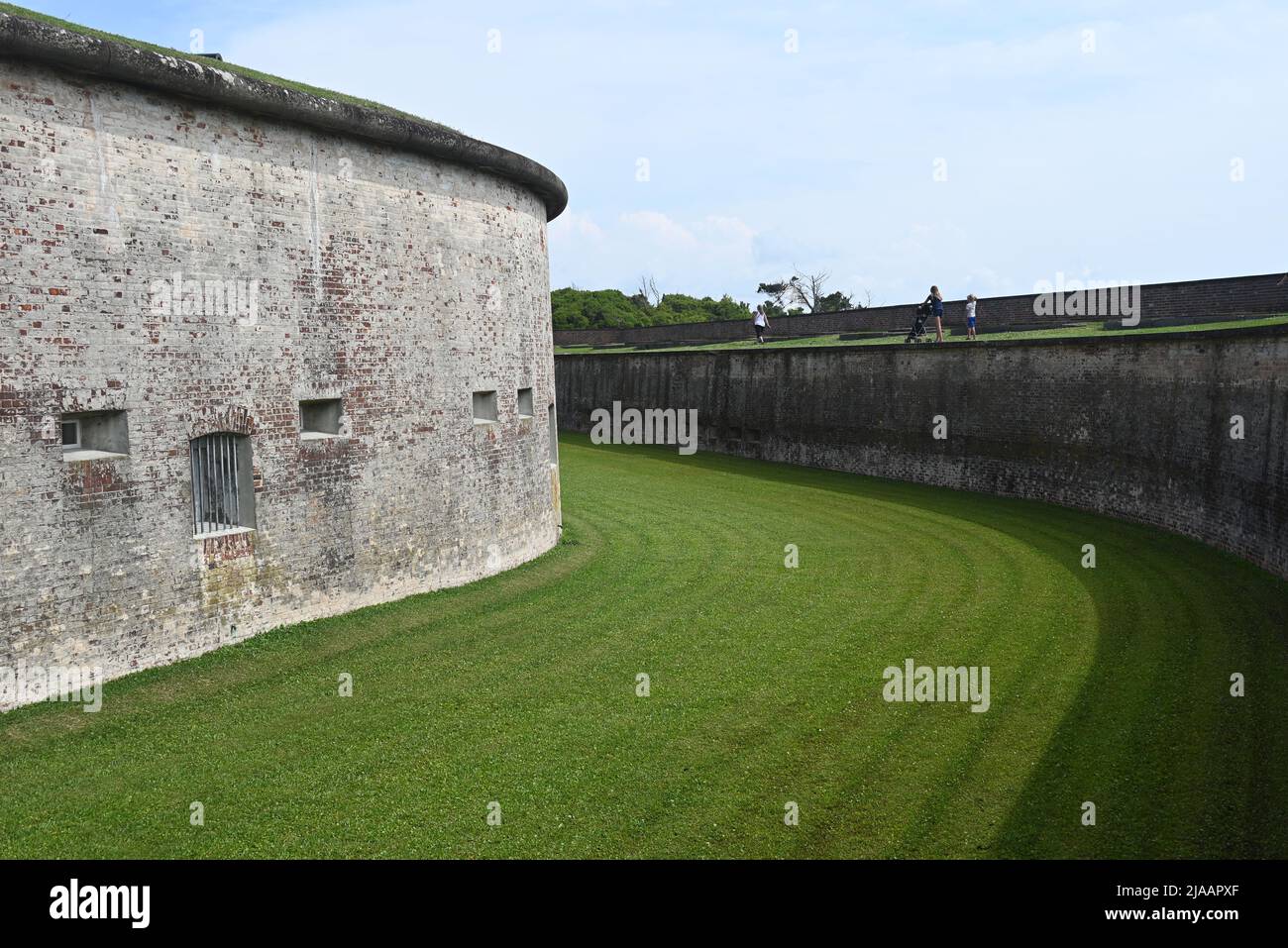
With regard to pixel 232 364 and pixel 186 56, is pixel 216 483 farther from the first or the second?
pixel 186 56


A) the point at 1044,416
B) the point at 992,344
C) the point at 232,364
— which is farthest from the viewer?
the point at 992,344

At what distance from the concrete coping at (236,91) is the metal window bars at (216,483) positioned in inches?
140

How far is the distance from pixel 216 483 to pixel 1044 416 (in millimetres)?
17235

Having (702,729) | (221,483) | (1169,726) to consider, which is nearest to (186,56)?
(221,483)

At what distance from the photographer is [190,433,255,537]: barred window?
34.9 feet

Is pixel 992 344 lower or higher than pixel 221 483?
higher

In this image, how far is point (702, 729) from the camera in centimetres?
911

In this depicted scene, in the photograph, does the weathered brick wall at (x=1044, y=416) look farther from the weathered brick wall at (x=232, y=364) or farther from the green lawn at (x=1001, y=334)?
the weathered brick wall at (x=232, y=364)

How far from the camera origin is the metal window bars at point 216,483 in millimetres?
10625

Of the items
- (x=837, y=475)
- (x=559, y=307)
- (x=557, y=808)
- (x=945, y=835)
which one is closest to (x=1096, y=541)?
(x=837, y=475)

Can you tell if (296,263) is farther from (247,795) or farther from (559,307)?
(559,307)

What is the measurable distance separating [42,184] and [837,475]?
66.8ft

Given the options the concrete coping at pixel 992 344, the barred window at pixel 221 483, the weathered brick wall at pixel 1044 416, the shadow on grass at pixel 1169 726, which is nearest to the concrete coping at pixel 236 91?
the barred window at pixel 221 483

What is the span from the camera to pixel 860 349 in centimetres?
2653
